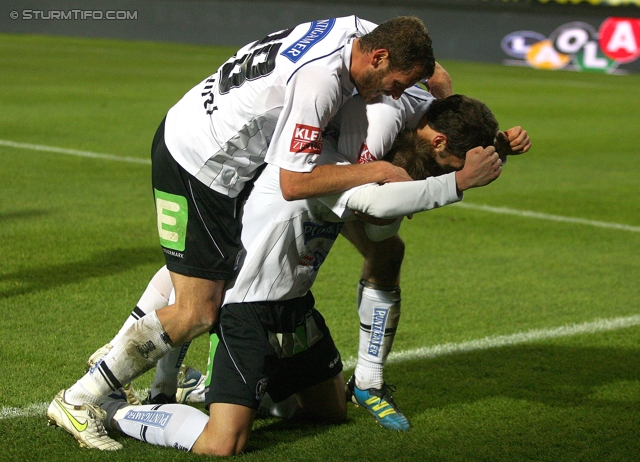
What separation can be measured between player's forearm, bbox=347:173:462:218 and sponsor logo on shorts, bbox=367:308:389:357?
80cm

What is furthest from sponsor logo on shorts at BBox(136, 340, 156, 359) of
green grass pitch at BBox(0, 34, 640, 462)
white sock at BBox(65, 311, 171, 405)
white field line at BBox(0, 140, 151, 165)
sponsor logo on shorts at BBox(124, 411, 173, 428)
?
white field line at BBox(0, 140, 151, 165)

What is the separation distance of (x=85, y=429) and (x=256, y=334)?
2.33 feet

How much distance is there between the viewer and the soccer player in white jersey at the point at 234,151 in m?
3.41

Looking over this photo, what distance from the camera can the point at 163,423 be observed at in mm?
3531

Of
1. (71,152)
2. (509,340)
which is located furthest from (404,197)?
(71,152)

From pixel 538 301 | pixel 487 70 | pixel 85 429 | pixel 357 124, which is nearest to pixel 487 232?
pixel 538 301

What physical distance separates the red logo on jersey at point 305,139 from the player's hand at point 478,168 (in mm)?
531

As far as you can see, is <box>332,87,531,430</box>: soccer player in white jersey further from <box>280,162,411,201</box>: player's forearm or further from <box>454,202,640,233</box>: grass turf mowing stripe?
<box>454,202,640,233</box>: grass turf mowing stripe

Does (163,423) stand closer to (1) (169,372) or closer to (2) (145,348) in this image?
(2) (145,348)

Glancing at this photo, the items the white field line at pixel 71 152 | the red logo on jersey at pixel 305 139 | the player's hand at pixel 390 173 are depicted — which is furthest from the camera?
the white field line at pixel 71 152

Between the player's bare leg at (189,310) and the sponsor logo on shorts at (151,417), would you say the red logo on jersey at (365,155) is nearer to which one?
the player's bare leg at (189,310)

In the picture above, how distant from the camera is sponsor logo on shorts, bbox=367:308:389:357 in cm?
410

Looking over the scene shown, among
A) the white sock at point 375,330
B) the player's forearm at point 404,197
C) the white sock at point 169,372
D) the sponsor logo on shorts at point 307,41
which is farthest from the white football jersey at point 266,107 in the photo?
the white sock at point 375,330

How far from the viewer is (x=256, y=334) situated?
363cm
